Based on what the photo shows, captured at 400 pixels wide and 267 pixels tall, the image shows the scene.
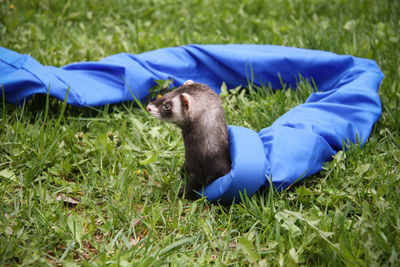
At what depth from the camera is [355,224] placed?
2.12 meters

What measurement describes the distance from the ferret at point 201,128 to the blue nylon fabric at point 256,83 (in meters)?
0.08

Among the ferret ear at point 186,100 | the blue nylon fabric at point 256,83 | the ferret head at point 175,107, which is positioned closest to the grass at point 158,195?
the blue nylon fabric at point 256,83

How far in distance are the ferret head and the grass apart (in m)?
0.36

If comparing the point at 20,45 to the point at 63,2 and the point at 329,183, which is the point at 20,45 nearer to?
the point at 63,2

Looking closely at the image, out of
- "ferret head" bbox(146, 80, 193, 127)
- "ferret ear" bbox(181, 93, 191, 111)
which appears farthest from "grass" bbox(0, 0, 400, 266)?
"ferret ear" bbox(181, 93, 191, 111)

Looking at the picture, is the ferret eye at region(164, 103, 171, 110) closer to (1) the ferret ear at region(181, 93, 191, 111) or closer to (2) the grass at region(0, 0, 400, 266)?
(1) the ferret ear at region(181, 93, 191, 111)

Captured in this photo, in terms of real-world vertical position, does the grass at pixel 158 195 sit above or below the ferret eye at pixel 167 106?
below

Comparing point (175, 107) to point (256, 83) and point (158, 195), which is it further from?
point (256, 83)

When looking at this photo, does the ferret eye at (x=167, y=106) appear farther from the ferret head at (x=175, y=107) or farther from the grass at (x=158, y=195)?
the grass at (x=158, y=195)

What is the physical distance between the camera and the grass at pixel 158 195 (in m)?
1.98

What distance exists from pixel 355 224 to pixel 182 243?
38.5 inches

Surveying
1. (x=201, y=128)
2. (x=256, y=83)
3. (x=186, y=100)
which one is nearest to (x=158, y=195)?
(x=201, y=128)

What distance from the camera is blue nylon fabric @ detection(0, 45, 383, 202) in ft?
7.76

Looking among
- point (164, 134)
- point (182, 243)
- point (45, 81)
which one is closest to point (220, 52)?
point (164, 134)
